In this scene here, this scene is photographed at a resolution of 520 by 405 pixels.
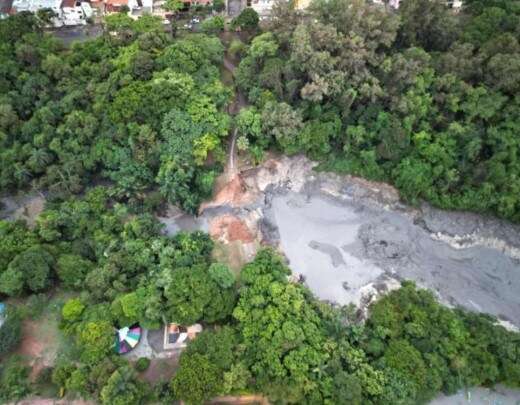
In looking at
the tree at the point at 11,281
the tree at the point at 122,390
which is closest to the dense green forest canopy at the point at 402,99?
the tree at the point at 11,281

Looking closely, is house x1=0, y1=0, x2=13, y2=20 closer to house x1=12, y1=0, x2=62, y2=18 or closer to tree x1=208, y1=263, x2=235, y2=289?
house x1=12, y1=0, x2=62, y2=18

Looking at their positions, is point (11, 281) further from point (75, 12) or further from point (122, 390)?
point (75, 12)

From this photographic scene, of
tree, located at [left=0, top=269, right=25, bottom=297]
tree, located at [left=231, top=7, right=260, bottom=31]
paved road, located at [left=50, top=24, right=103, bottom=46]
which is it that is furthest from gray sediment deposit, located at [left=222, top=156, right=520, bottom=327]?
paved road, located at [left=50, top=24, right=103, bottom=46]

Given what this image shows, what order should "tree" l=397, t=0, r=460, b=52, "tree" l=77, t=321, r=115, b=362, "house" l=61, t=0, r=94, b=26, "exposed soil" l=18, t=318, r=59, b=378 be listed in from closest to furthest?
"tree" l=77, t=321, r=115, b=362 → "exposed soil" l=18, t=318, r=59, b=378 → "tree" l=397, t=0, r=460, b=52 → "house" l=61, t=0, r=94, b=26

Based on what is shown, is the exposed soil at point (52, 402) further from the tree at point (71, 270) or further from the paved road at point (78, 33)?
the paved road at point (78, 33)

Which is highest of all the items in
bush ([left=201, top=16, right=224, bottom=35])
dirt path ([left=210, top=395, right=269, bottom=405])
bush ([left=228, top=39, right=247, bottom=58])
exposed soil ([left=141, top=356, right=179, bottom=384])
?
bush ([left=201, top=16, right=224, bottom=35])

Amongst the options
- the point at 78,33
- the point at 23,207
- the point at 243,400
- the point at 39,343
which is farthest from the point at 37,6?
the point at 243,400

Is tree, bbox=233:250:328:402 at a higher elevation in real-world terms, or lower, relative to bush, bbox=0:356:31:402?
higher
